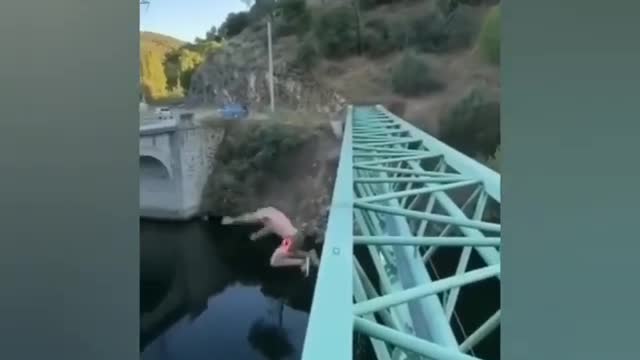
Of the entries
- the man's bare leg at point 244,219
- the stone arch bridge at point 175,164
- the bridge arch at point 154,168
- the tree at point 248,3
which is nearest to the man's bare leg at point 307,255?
the man's bare leg at point 244,219

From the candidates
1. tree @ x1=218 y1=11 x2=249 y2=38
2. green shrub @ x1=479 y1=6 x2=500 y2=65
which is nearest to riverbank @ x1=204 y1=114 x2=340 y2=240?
tree @ x1=218 y1=11 x2=249 y2=38

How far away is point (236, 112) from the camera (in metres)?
2.02

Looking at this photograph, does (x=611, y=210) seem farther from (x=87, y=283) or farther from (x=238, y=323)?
(x=87, y=283)

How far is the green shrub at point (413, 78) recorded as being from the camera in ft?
6.35

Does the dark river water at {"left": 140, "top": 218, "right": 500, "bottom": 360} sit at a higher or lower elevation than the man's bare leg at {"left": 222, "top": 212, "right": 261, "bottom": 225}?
lower

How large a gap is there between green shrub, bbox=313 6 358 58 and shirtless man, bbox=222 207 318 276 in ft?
1.50

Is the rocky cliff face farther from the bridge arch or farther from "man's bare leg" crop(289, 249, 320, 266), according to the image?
"man's bare leg" crop(289, 249, 320, 266)

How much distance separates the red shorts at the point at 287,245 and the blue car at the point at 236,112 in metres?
0.36

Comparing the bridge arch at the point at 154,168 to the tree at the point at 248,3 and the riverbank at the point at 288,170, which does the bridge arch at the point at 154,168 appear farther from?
the tree at the point at 248,3

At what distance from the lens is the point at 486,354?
1.82 metres

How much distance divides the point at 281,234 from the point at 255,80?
426 millimetres

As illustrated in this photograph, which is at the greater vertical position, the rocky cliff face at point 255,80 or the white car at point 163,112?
the rocky cliff face at point 255,80

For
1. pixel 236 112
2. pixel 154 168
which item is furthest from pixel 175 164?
pixel 236 112

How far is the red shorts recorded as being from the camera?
1946mm
